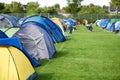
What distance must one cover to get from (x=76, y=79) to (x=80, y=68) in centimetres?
202

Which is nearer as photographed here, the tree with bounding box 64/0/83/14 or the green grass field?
the green grass field

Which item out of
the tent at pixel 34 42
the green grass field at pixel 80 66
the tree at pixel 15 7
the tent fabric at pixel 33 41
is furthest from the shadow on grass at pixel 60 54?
the tree at pixel 15 7

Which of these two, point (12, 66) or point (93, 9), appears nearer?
point (12, 66)

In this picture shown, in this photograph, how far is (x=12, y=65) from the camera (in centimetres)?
1077

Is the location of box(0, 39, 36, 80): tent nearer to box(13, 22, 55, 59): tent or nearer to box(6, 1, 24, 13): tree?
box(13, 22, 55, 59): tent

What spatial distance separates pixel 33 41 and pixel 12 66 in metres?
5.63

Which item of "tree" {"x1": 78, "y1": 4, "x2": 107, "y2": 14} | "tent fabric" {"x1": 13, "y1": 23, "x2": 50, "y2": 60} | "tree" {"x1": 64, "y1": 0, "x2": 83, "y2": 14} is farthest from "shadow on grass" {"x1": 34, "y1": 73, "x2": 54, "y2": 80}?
"tree" {"x1": 78, "y1": 4, "x2": 107, "y2": 14}

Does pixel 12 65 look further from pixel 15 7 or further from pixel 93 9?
pixel 93 9

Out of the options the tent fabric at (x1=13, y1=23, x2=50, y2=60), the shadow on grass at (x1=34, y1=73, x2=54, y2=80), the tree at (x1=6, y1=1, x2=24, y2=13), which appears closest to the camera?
the shadow on grass at (x1=34, y1=73, x2=54, y2=80)

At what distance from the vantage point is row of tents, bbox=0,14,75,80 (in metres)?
10.8

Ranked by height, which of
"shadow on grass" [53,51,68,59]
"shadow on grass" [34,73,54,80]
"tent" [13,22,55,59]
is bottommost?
"shadow on grass" [53,51,68,59]

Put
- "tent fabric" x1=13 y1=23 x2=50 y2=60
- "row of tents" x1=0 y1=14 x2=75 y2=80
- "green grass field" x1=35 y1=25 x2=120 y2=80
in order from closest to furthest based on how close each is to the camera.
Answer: "row of tents" x1=0 y1=14 x2=75 y2=80, "green grass field" x1=35 y1=25 x2=120 y2=80, "tent fabric" x1=13 y1=23 x2=50 y2=60

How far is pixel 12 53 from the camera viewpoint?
36.4 ft

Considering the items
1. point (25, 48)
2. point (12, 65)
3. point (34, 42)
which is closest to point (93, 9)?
point (34, 42)
